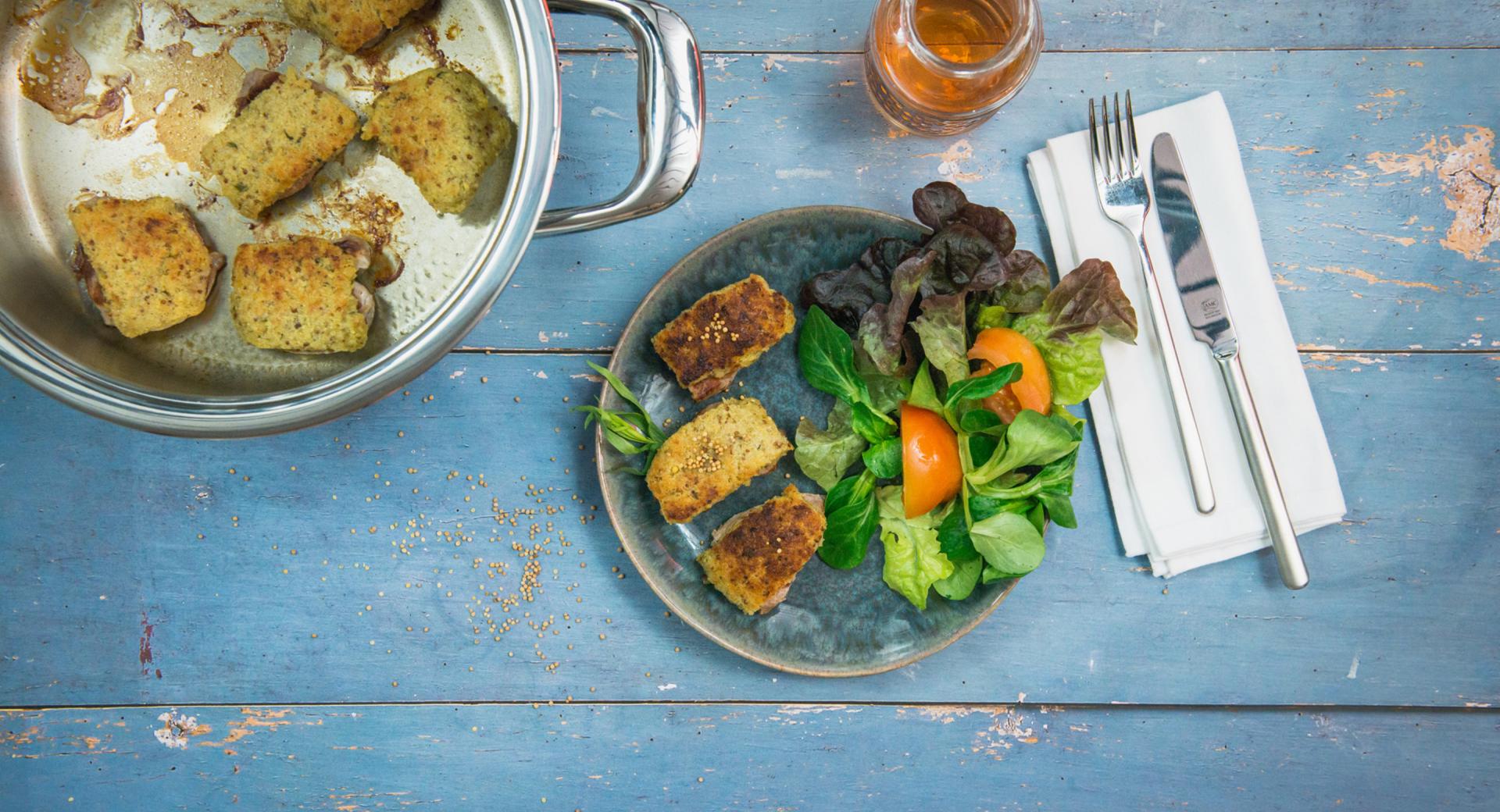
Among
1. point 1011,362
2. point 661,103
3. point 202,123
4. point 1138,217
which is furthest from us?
point 1138,217

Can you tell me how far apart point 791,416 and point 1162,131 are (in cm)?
65

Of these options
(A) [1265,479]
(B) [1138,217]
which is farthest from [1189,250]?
(A) [1265,479]

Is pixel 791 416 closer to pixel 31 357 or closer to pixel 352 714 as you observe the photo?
pixel 352 714

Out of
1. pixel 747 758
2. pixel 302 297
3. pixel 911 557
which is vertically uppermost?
pixel 302 297

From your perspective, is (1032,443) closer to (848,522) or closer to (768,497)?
(848,522)

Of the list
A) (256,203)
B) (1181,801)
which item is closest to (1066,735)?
(1181,801)

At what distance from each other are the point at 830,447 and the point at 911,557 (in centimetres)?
17

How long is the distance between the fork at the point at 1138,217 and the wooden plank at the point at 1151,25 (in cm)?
14

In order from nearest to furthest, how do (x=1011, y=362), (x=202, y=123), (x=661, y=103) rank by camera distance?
(x=661, y=103) → (x=202, y=123) → (x=1011, y=362)

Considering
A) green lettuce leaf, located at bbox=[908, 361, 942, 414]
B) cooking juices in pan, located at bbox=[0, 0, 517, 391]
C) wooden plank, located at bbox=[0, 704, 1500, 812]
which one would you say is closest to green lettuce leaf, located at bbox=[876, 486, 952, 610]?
green lettuce leaf, located at bbox=[908, 361, 942, 414]

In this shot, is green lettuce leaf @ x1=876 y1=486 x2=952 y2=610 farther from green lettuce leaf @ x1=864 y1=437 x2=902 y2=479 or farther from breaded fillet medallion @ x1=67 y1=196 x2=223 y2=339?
breaded fillet medallion @ x1=67 y1=196 x2=223 y2=339

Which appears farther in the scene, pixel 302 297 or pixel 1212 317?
pixel 1212 317

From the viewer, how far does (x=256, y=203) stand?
994mm

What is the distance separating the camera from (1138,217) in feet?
4.00
